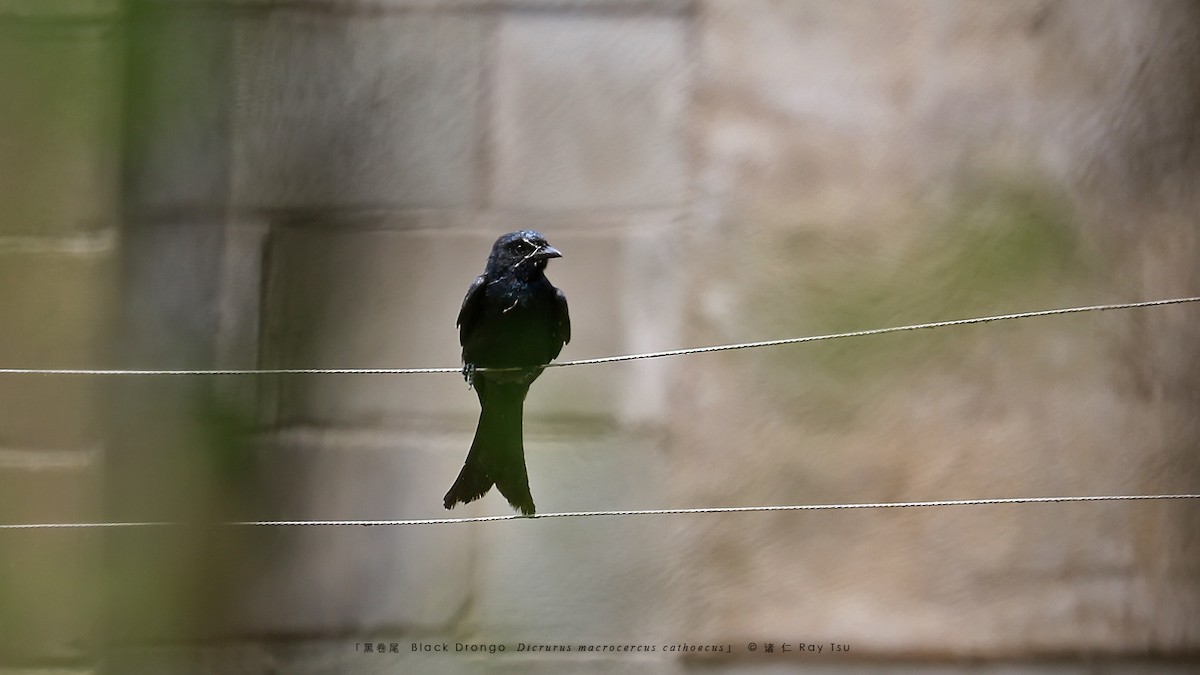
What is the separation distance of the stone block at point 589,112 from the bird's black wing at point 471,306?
123 mm

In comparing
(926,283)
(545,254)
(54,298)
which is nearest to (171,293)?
(54,298)

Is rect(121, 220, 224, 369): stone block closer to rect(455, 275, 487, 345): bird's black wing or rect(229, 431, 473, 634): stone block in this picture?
rect(229, 431, 473, 634): stone block

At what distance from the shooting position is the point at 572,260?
1.02 m

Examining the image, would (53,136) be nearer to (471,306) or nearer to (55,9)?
(55,9)

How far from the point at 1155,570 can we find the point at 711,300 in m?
0.52

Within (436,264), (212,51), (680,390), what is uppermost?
(212,51)

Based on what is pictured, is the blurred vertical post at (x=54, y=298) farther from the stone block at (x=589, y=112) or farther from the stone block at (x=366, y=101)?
the stone block at (x=589, y=112)

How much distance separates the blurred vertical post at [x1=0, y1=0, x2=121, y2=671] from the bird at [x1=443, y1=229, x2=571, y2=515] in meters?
0.38

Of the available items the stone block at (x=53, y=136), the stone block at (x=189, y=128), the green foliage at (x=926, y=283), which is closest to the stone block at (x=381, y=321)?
the stone block at (x=189, y=128)

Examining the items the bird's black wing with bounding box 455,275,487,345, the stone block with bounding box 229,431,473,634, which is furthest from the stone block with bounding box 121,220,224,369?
the bird's black wing with bounding box 455,275,487,345

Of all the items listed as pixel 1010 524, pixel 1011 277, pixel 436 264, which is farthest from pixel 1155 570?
pixel 436 264

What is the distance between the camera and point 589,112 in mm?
1036

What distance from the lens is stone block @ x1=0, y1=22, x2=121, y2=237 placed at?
1028 millimetres

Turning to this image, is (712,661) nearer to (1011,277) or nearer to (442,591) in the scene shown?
(442,591)
